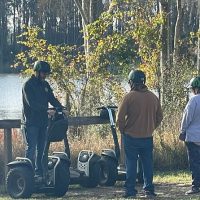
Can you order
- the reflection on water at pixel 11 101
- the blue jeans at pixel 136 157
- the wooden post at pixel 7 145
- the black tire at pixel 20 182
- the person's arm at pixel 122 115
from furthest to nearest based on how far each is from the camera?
the reflection on water at pixel 11 101 < the wooden post at pixel 7 145 < the black tire at pixel 20 182 < the blue jeans at pixel 136 157 < the person's arm at pixel 122 115

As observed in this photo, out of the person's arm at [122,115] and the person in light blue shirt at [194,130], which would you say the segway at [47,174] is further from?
the person in light blue shirt at [194,130]

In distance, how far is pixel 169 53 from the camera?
17.5 m

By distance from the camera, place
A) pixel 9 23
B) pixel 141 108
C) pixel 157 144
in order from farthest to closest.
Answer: pixel 9 23, pixel 157 144, pixel 141 108

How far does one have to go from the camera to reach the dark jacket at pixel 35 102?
34.5 feet

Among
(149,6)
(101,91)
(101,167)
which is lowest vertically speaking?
(101,167)

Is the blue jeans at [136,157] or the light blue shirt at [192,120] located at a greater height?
the light blue shirt at [192,120]

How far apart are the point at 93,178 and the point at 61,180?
923mm

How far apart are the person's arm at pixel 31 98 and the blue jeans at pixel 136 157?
129 cm

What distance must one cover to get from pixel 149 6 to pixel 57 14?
91.9ft

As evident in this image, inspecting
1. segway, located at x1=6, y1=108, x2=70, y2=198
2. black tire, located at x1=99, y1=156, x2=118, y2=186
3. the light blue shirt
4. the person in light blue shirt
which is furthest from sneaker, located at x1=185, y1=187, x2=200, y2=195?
segway, located at x1=6, y1=108, x2=70, y2=198

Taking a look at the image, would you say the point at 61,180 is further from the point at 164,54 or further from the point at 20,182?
the point at 164,54

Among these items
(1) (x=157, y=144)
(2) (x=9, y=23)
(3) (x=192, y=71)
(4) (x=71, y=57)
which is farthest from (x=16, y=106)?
(2) (x=9, y=23)

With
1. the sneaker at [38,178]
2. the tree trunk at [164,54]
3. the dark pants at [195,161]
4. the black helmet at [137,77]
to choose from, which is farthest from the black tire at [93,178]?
the tree trunk at [164,54]

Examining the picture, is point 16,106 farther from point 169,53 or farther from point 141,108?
point 141,108
